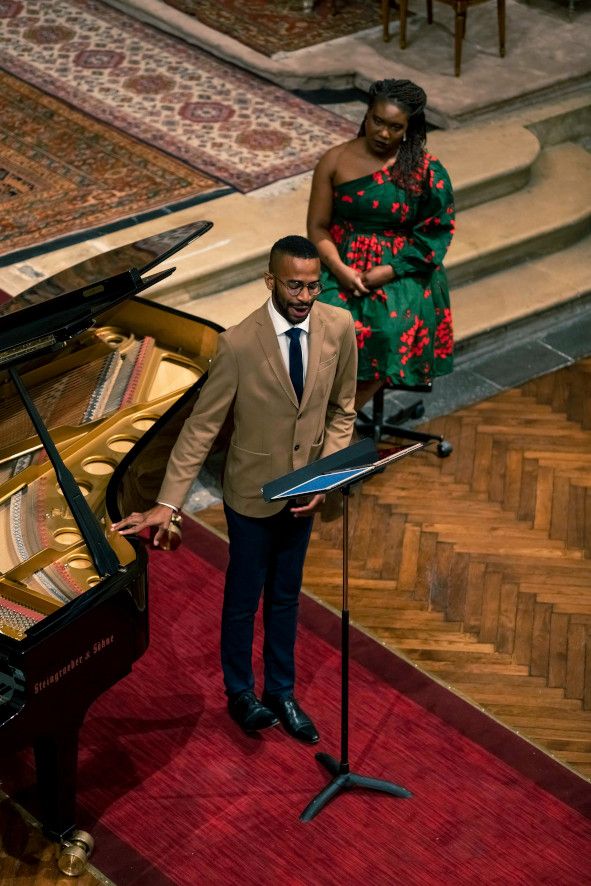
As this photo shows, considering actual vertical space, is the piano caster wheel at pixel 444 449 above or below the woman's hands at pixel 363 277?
below

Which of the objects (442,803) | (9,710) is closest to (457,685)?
(442,803)

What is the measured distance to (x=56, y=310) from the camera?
12.8 feet

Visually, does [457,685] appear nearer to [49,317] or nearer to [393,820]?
[393,820]

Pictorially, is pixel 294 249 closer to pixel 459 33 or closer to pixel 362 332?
pixel 362 332

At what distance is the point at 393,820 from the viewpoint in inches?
163

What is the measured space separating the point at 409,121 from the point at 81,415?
4.76 feet

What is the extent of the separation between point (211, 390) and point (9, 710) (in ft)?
3.17

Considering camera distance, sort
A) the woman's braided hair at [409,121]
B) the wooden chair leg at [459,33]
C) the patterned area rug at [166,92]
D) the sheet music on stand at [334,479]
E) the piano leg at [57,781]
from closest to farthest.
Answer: the sheet music on stand at [334,479]
the piano leg at [57,781]
the woman's braided hair at [409,121]
the patterned area rug at [166,92]
the wooden chair leg at [459,33]

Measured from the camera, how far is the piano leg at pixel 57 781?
3730 millimetres

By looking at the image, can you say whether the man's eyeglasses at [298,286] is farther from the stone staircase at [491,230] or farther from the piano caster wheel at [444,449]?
the stone staircase at [491,230]

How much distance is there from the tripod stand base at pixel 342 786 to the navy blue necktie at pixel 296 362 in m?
1.13

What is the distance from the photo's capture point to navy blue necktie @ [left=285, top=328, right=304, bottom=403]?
3771mm

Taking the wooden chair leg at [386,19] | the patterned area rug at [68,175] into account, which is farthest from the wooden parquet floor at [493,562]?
the wooden chair leg at [386,19]

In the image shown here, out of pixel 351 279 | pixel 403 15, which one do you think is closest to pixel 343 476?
pixel 351 279
